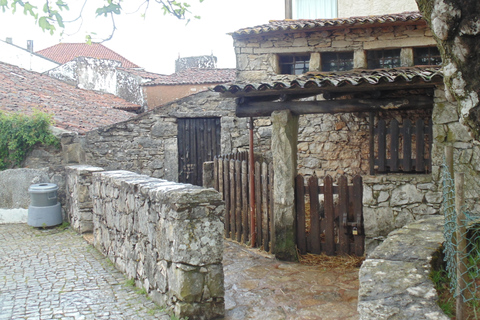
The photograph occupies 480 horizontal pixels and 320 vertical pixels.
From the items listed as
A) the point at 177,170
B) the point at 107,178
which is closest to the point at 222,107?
the point at 177,170

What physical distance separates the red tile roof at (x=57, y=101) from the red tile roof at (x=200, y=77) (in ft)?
5.51

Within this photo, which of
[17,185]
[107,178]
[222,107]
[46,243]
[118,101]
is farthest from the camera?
[118,101]

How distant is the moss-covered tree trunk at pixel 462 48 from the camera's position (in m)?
1.87

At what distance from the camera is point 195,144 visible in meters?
11.2

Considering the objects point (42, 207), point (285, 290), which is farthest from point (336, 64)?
point (42, 207)

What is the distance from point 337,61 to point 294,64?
Answer: 95cm

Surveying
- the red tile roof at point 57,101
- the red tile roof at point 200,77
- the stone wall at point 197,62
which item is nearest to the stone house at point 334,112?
the red tile roof at point 57,101

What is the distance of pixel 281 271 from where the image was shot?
519 cm

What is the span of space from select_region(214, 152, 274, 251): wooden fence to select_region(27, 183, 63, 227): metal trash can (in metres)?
2.99

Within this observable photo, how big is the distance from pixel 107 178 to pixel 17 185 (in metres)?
3.49

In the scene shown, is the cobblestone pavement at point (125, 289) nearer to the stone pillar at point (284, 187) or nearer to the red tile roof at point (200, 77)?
the stone pillar at point (284, 187)

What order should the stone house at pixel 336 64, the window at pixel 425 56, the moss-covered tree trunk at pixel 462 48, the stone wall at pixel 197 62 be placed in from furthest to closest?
1. the stone wall at pixel 197 62
2. the window at pixel 425 56
3. the stone house at pixel 336 64
4. the moss-covered tree trunk at pixel 462 48

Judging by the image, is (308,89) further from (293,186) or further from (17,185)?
(17,185)

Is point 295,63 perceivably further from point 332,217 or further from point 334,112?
point 332,217
